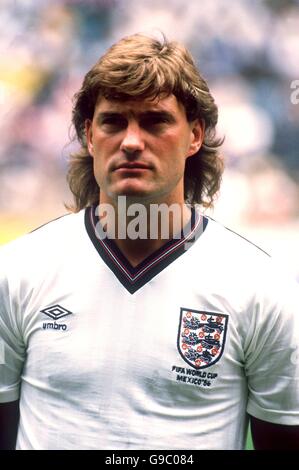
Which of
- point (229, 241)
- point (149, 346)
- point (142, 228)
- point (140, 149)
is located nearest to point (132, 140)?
point (140, 149)

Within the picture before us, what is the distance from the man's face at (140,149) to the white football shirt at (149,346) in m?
0.14

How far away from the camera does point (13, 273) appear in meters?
1.36

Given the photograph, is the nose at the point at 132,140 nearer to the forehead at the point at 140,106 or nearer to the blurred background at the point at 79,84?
the forehead at the point at 140,106

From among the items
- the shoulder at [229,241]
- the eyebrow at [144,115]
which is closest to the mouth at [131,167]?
the eyebrow at [144,115]

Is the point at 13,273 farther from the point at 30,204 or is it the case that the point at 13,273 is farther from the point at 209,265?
the point at 30,204

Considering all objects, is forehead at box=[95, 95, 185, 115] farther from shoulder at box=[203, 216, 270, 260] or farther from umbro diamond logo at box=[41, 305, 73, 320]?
umbro diamond logo at box=[41, 305, 73, 320]

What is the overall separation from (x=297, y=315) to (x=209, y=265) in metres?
0.20

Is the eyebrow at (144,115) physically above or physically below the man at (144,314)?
above

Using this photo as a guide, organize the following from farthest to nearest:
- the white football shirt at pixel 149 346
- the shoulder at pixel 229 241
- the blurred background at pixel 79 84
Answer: the blurred background at pixel 79 84, the shoulder at pixel 229 241, the white football shirt at pixel 149 346

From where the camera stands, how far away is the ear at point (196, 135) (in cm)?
149

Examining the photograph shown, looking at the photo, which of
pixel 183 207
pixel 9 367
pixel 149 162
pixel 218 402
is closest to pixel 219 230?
pixel 183 207

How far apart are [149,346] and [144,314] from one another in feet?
0.22

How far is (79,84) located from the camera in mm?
3279

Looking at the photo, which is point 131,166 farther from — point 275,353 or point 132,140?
point 275,353
